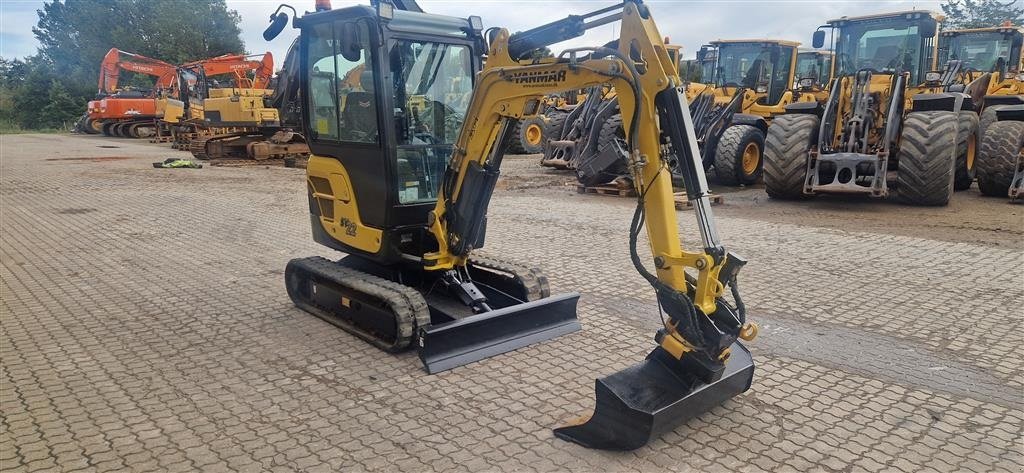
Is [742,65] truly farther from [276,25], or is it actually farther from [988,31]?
[276,25]

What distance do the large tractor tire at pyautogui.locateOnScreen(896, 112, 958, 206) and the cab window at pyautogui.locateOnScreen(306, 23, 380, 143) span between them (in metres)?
8.42

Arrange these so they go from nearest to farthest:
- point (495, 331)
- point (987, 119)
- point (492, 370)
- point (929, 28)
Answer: point (492, 370) < point (495, 331) < point (929, 28) < point (987, 119)

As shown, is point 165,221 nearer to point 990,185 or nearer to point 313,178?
point 313,178

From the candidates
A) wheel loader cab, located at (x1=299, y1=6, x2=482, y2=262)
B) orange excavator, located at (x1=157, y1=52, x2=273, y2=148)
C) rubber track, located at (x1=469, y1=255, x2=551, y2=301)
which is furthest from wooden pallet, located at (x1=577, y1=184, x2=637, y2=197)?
orange excavator, located at (x1=157, y1=52, x2=273, y2=148)

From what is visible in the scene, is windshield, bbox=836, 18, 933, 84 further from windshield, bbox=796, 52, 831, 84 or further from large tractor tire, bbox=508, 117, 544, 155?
large tractor tire, bbox=508, 117, 544, 155

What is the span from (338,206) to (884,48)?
10933mm

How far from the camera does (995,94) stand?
1352 cm

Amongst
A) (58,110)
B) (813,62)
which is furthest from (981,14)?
(58,110)

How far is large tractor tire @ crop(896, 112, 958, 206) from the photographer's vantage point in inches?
380

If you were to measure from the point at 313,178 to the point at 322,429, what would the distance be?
2524 millimetres

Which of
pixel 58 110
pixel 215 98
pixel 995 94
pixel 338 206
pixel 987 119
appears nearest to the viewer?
pixel 338 206

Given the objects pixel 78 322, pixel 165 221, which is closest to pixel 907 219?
pixel 78 322

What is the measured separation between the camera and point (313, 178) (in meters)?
5.54

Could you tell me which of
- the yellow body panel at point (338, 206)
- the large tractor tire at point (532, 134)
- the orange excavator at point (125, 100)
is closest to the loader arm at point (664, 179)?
the yellow body panel at point (338, 206)
